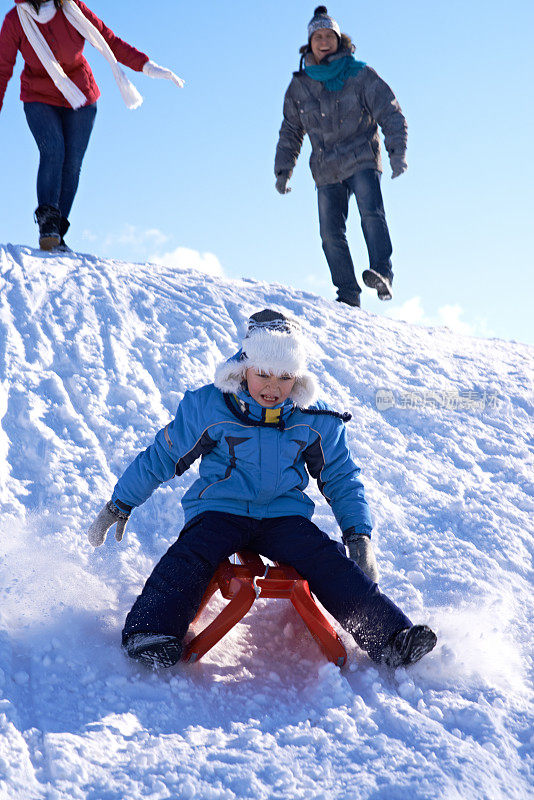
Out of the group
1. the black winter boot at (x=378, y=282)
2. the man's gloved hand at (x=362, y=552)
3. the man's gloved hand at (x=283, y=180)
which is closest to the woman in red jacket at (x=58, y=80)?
the man's gloved hand at (x=283, y=180)

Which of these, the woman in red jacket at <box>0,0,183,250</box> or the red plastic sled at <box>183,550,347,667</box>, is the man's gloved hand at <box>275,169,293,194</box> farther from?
→ the red plastic sled at <box>183,550,347,667</box>

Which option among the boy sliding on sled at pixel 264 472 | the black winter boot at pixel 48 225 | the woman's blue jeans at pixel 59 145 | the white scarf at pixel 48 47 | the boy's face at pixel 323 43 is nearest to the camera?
the boy sliding on sled at pixel 264 472

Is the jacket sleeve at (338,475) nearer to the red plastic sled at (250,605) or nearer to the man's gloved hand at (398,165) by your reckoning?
the red plastic sled at (250,605)

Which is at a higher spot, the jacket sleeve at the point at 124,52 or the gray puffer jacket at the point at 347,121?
the jacket sleeve at the point at 124,52

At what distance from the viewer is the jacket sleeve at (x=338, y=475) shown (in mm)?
2338

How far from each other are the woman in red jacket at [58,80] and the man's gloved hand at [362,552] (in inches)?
124

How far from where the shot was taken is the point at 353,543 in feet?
7.54

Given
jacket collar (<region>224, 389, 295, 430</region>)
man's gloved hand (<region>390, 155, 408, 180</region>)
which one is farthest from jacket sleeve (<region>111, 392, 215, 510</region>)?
man's gloved hand (<region>390, 155, 408, 180</region>)

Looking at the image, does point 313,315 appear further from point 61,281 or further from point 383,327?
point 61,281

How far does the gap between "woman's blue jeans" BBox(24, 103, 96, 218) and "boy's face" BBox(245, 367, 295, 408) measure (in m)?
2.76

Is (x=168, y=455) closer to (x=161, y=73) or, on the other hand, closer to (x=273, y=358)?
(x=273, y=358)

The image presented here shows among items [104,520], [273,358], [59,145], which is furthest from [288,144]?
[104,520]

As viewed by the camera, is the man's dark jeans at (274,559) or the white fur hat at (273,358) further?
the white fur hat at (273,358)

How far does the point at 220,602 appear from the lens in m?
2.41
